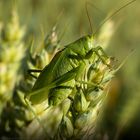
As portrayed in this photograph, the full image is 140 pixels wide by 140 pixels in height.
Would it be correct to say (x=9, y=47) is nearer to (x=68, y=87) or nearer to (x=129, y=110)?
(x=68, y=87)

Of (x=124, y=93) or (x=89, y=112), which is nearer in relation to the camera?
(x=89, y=112)

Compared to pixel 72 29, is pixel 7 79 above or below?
below

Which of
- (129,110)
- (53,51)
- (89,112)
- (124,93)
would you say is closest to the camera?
(89,112)

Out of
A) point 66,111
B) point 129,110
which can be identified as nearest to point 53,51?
point 66,111

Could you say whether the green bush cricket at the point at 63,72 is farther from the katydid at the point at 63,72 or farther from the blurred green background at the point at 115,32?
the blurred green background at the point at 115,32

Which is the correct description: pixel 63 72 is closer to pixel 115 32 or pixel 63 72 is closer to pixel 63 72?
pixel 63 72

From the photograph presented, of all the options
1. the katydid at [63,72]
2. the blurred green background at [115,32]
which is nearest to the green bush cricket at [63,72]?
the katydid at [63,72]

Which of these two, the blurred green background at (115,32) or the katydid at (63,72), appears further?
the blurred green background at (115,32)

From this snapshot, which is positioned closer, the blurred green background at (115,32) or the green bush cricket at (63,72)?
the green bush cricket at (63,72)
